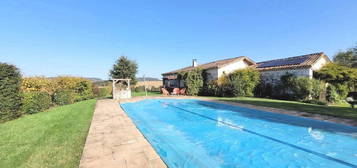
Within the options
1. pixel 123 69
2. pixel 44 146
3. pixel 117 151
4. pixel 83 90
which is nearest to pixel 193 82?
pixel 83 90

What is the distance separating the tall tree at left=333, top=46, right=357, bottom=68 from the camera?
31.9m

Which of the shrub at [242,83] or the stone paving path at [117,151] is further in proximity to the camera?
the shrub at [242,83]

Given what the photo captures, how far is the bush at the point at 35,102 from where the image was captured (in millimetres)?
10188

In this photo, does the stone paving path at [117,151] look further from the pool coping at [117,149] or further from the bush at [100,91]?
the bush at [100,91]

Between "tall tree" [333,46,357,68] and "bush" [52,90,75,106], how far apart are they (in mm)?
45655

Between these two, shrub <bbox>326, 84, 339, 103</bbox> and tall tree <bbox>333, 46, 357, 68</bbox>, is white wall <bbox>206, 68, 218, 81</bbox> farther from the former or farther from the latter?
tall tree <bbox>333, 46, 357, 68</bbox>

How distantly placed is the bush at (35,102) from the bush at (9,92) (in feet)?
2.09

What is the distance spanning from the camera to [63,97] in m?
13.9

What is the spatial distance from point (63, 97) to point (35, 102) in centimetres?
316

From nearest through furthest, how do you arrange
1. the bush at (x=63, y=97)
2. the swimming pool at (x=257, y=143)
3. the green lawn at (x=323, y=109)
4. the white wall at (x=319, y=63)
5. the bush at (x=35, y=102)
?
1. the swimming pool at (x=257, y=143)
2. the green lawn at (x=323, y=109)
3. the bush at (x=35, y=102)
4. the bush at (x=63, y=97)
5. the white wall at (x=319, y=63)

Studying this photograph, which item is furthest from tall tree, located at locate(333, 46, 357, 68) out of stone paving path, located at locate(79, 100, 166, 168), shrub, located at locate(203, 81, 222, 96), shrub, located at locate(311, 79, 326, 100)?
stone paving path, located at locate(79, 100, 166, 168)

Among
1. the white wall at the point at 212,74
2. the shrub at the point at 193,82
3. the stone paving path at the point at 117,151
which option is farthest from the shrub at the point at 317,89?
the stone paving path at the point at 117,151

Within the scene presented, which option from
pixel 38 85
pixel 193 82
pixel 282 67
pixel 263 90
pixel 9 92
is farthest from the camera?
pixel 193 82

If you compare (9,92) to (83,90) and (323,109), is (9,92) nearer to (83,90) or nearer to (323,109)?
(83,90)
